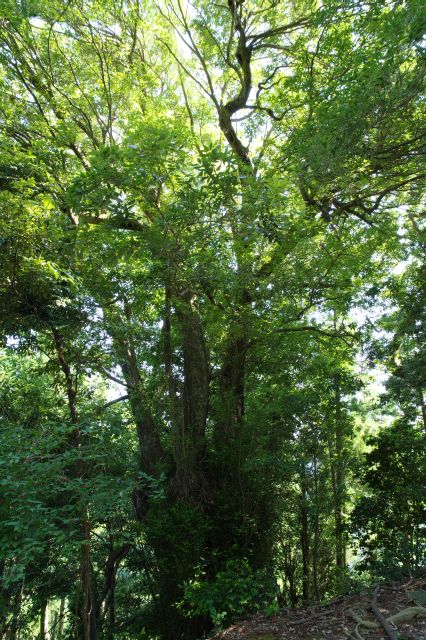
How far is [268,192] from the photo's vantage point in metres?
4.74

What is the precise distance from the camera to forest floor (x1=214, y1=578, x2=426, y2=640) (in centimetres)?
348

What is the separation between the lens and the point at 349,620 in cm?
385

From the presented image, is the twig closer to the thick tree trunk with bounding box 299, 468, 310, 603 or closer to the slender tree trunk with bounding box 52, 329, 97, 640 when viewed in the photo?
the slender tree trunk with bounding box 52, 329, 97, 640

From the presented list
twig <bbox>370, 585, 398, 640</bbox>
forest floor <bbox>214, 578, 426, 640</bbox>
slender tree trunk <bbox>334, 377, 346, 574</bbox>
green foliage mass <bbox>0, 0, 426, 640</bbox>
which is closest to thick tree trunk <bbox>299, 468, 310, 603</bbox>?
green foliage mass <bbox>0, 0, 426, 640</bbox>

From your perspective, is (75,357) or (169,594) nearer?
(75,357)

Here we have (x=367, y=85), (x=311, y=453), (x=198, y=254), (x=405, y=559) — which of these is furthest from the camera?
(x=311, y=453)

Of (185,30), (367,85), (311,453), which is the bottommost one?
(311,453)

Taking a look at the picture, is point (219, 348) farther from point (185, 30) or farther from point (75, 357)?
point (185, 30)

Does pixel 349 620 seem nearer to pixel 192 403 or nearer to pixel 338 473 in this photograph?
pixel 192 403

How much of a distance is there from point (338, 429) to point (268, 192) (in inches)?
229

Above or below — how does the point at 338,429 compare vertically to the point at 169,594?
above

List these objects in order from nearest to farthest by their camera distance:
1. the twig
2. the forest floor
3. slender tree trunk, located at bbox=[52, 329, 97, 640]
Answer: the twig < the forest floor < slender tree trunk, located at bbox=[52, 329, 97, 640]

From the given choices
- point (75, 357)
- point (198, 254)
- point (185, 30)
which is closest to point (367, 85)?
point (198, 254)

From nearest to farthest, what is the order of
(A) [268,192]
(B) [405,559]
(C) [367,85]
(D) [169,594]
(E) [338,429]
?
1. (C) [367,85]
2. (A) [268,192]
3. (D) [169,594]
4. (B) [405,559]
5. (E) [338,429]
